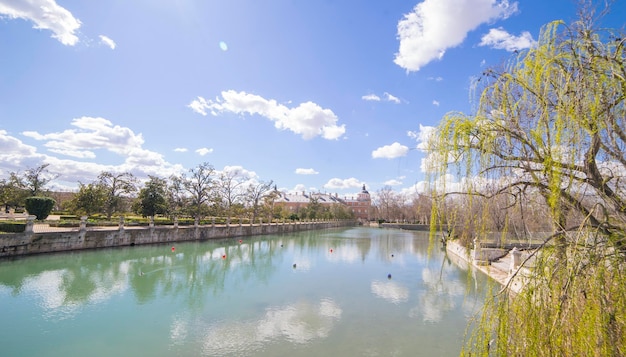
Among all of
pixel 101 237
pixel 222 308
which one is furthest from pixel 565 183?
pixel 101 237

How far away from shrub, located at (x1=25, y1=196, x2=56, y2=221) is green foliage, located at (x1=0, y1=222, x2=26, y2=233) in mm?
6770

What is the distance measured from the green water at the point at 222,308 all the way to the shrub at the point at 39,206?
22.2 ft

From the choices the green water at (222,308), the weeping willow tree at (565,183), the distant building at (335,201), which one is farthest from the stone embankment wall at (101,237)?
the distant building at (335,201)

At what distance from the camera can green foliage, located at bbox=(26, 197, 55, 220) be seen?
21.8 metres

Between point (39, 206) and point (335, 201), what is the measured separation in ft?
300

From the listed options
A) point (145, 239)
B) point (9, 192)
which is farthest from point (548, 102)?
point (9, 192)

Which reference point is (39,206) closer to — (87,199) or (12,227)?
(87,199)

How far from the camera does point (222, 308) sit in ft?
34.3

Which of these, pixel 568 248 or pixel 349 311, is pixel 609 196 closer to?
pixel 568 248

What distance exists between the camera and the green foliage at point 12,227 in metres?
15.8

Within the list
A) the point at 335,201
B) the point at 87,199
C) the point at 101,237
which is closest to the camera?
the point at 101,237

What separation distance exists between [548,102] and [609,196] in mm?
875

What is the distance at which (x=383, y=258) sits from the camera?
2378cm

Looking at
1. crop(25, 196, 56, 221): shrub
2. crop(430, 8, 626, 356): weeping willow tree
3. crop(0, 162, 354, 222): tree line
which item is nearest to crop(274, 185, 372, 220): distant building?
crop(0, 162, 354, 222): tree line
